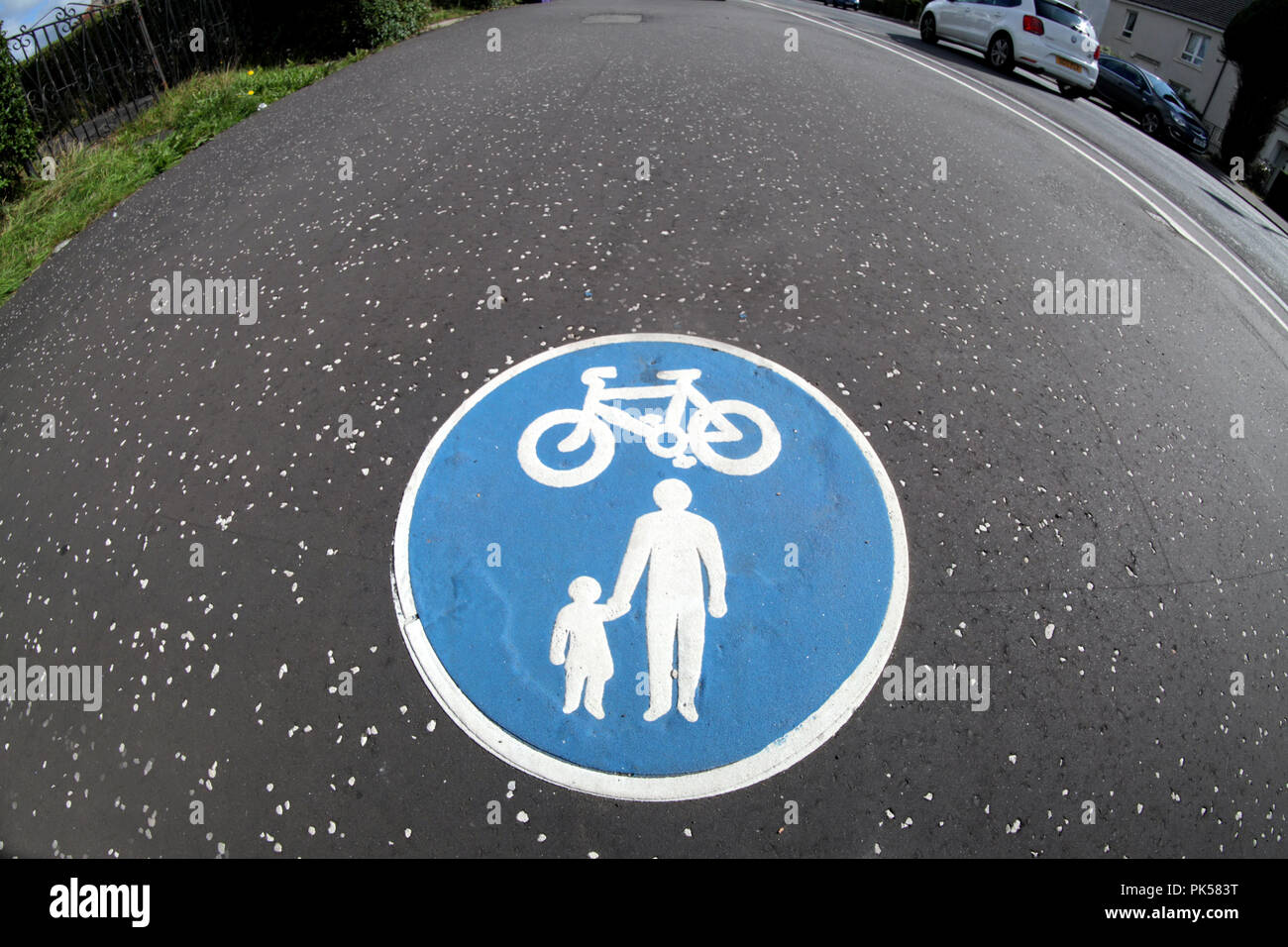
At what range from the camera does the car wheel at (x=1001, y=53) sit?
14.4 meters

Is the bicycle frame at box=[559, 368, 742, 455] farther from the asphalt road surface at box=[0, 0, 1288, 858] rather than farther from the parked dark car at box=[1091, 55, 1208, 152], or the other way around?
the parked dark car at box=[1091, 55, 1208, 152]

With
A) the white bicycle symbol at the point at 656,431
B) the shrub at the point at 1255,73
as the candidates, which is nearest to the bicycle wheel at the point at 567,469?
the white bicycle symbol at the point at 656,431

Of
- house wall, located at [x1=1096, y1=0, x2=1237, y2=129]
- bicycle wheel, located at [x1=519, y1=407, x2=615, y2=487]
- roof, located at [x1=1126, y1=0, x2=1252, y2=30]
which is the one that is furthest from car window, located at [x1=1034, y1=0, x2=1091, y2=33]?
Result: roof, located at [x1=1126, y1=0, x2=1252, y2=30]

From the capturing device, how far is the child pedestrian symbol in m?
3.43

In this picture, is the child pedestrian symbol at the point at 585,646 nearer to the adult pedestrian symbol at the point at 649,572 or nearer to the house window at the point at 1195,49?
the adult pedestrian symbol at the point at 649,572

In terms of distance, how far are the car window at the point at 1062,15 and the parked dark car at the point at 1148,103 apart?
324 centimetres

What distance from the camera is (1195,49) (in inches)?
1232

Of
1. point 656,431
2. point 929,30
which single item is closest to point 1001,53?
point 929,30

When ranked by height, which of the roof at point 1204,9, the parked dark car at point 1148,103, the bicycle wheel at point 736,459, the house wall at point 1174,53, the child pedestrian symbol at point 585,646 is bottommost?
the child pedestrian symbol at point 585,646

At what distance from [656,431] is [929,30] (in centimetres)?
1726
